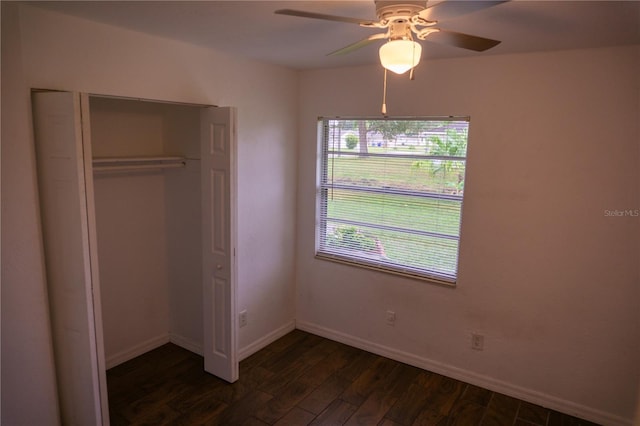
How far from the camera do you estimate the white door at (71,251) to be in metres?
2.14

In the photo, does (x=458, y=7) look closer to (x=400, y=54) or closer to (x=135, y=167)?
(x=400, y=54)

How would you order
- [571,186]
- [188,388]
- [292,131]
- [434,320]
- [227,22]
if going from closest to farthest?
[227,22] → [571,186] → [188,388] → [434,320] → [292,131]

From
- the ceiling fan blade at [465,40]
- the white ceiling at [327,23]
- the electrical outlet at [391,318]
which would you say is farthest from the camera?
the electrical outlet at [391,318]

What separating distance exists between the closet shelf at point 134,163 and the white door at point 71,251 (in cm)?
77

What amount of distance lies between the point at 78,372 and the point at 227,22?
2.10 m

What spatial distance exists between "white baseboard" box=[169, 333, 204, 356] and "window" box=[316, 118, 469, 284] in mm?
1338

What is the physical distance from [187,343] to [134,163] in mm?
1634

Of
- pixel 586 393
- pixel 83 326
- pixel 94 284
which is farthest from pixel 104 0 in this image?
pixel 586 393

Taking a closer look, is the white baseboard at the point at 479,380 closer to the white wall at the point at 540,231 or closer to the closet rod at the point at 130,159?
the white wall at the point at 540,231

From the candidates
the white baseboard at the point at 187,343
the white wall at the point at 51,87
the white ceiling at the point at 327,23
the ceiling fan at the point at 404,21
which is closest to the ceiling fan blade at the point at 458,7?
the ceiling fan at the point at 404,21

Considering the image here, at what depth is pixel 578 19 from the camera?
6.72 ft

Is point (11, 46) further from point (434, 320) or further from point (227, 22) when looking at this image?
point (434, 320)

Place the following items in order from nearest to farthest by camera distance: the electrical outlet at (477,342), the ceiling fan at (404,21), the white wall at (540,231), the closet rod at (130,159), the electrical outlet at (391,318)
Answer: the ceiling fan at (404,21)
the white wall at (540,231)
the closet rod at (130,159)
the electrical outlet at (477,342)
the electrical outlet at (391,318)

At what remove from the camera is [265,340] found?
3865mm
